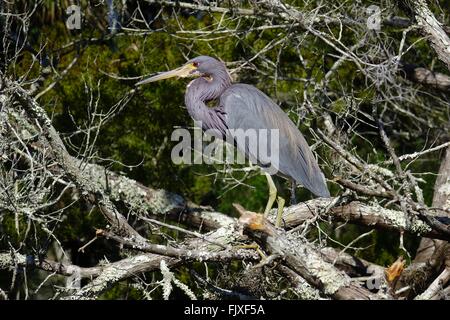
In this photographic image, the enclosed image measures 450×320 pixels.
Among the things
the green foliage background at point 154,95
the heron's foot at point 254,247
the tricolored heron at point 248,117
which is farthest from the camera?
the green foliage background at point 154,95

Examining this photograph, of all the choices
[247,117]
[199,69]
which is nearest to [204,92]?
[199,69]

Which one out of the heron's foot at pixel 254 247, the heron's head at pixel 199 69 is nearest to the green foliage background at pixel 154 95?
the heron's head at pixel 199 69

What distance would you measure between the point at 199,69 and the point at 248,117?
1.95ft

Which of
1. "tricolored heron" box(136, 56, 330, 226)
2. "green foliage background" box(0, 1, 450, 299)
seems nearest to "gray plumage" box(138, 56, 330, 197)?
"tricolored heron" box(136, 56, 330, 226)

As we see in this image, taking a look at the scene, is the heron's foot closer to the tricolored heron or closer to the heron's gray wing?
the tricolored heron

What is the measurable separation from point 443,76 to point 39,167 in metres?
3.37

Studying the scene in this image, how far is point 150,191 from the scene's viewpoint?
6.05 m

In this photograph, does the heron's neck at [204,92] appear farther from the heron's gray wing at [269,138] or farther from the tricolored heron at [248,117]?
the heron's gray wing at [269,138]

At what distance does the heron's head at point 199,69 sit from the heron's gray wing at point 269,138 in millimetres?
277

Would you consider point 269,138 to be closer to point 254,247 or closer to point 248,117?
point 248,117

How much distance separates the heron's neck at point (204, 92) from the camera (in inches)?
226

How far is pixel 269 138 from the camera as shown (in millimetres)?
5531
